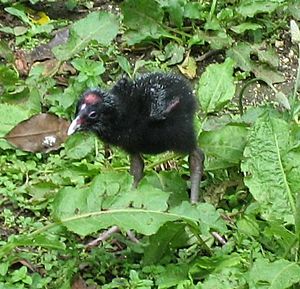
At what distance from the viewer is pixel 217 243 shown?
499 cm

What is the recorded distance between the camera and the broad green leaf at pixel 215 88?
5.65 metres

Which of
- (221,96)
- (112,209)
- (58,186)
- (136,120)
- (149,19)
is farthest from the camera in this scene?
(149,19)

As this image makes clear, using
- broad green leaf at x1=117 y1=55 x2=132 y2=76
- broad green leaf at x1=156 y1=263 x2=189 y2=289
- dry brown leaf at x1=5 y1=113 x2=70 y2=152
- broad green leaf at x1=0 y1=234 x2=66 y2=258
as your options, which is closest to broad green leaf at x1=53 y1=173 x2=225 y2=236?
broad green leaf at x1=0 y1=234 x2=66 y2=258

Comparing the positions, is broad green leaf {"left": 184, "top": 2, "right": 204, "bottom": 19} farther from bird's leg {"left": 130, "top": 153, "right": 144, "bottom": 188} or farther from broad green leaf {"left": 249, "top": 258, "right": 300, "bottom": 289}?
broad green leaf {"left": 249, "top": 258, "right": 300, "bottom": 289}

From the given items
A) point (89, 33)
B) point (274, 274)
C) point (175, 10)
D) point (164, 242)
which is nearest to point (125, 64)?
point (89, 33)

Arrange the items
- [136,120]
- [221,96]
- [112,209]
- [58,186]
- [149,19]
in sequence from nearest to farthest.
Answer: [112,209], [136,120], [58,186], [221,96], [149,19]

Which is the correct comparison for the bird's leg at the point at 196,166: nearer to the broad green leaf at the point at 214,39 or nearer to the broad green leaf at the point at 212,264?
the broad green leaf at the point at 212,264

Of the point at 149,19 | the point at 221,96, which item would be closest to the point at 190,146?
the point at 221,96

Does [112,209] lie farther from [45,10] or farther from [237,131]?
[45,10]

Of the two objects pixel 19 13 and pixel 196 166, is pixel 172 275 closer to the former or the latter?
pixel 196 166

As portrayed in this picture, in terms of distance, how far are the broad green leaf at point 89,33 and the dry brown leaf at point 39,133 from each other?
0.47 metres

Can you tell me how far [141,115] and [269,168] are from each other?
0.64m

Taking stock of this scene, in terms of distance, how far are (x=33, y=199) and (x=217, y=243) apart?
0.93m

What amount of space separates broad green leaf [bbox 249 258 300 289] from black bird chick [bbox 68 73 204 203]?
0.88 metres
